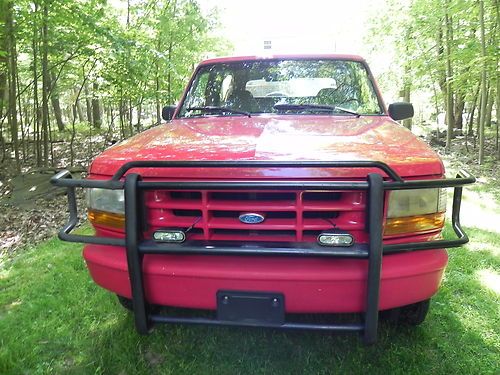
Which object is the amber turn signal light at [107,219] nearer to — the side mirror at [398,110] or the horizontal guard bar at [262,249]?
the horizontal guard bar at [262,249]

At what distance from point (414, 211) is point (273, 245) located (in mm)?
672

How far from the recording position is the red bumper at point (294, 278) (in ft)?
5.77

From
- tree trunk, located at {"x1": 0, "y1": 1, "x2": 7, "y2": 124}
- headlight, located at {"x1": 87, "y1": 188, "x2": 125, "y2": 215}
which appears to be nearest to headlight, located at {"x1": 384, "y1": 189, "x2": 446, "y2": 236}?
headlight, located at {"x1": 87, "y1": 188, "x2": 125, "y2": 215}

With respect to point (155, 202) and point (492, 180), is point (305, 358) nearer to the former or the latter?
point (155, 202)

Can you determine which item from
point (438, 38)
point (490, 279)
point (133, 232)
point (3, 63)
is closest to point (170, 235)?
point (133, 232)

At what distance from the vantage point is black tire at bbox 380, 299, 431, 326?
91.6 inches

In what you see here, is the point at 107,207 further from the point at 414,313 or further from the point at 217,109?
the point at 414,313

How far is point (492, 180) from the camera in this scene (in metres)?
6.98

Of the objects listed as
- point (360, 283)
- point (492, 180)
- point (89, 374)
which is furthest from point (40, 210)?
point (492, 180)

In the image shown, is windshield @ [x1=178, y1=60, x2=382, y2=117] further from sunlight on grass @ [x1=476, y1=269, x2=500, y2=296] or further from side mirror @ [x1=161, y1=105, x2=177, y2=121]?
sunlight on grass @ [x1=476, y1=269, x2=500, y2=296]

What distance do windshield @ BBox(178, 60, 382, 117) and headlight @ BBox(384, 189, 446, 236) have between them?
4.25 ft

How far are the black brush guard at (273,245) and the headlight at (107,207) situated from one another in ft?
0.35

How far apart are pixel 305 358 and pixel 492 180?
243 inches

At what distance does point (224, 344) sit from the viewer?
2.38 meters
